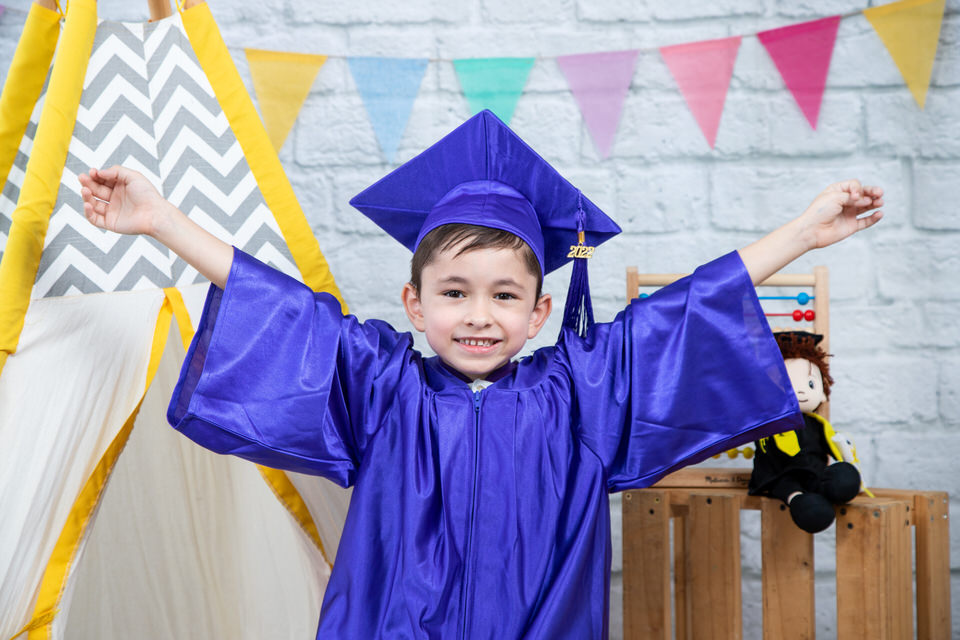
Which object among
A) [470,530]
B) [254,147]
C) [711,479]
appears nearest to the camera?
[470,530]

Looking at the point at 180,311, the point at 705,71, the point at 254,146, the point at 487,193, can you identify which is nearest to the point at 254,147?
the point at 254,146

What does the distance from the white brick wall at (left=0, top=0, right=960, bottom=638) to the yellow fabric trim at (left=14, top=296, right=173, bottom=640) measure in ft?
2.08

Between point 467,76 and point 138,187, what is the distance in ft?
2.73

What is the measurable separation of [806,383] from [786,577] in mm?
310

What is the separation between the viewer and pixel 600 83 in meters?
1.70

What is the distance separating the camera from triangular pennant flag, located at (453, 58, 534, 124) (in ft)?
5.54

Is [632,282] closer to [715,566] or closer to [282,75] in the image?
[715,566]

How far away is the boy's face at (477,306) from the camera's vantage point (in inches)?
42.3

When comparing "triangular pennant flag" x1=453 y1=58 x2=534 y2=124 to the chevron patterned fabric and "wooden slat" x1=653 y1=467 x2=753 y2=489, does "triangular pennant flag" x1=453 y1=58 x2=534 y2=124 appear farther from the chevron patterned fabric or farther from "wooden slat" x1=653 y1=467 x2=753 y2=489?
"wooden slat" x1=653 y1=467 x2=753 y2=489

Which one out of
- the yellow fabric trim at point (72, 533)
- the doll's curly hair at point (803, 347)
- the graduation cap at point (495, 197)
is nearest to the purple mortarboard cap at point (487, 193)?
the graduation cap at point (495, 197)

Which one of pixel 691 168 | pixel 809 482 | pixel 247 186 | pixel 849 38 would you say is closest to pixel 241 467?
pixel 247 186

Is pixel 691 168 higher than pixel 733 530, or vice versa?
pixel 691 168

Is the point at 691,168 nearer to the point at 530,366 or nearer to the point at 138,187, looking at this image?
the point at 530,366

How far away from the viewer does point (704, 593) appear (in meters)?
1.42
